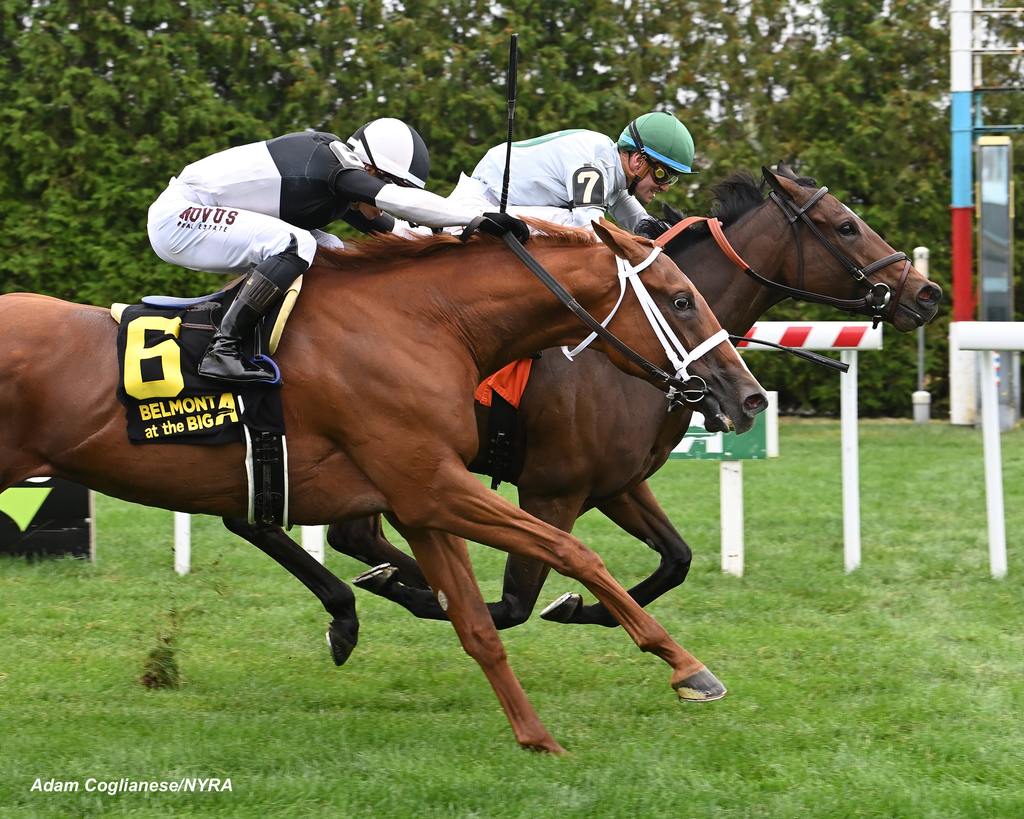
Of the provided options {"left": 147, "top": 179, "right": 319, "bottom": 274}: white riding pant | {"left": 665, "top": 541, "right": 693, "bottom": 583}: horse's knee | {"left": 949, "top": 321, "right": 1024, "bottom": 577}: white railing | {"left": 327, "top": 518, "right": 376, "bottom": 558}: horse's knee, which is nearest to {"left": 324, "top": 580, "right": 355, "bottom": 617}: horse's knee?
{"left": 327, "top": 518, "right": 376, "bottom": 558}: horse's knee

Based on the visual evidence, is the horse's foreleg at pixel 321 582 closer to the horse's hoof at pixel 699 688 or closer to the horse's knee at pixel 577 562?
the horse's knee at pixel 577 562

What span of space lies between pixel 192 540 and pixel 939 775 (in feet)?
16.9

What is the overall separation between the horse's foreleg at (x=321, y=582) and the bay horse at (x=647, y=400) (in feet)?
0.58

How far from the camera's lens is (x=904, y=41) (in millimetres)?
13203

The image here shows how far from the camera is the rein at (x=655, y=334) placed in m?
4.49

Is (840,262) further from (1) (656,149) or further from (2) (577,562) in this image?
(2) (577,562)

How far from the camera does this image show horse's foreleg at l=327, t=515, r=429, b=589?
5711 mm

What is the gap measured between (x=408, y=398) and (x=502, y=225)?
667 millimetres

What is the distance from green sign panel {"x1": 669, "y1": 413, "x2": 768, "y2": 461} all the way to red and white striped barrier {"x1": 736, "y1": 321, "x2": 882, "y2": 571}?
41cm

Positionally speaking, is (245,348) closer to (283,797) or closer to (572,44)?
(283,797)

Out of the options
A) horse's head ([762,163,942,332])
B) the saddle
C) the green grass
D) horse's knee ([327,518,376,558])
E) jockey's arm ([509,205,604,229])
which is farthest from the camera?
horse's knee ([327,518,376,558])

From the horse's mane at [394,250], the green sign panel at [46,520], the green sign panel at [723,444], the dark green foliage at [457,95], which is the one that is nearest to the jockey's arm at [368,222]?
the horse's mane at [394,250]

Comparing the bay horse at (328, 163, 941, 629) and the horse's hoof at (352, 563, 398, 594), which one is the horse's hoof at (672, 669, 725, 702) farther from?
the horse's hoof at (352, 563, 398, 594)

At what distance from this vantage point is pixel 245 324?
4391mm
